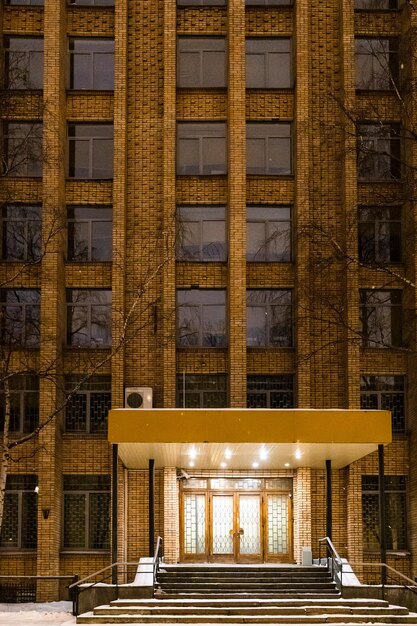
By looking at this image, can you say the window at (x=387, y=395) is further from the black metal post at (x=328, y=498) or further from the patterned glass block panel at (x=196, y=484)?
the patterned glass block panel at (x=196, y=484)

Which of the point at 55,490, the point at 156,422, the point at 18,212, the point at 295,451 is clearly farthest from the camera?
the point at 18,212

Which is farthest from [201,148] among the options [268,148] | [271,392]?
[271,392]

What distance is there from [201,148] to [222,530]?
11557mm

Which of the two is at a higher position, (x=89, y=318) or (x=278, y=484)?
(x=89, y=318)

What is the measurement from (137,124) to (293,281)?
6.82 meters

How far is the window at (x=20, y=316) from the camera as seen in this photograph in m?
31.7

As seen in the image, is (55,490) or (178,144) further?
(178,144)

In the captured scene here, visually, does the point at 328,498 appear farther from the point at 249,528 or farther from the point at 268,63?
the point at 268,63

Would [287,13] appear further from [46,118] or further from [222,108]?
[46,118]

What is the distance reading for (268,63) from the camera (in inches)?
1329

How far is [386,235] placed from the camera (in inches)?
1299

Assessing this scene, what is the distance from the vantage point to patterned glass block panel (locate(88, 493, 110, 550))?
102 ft

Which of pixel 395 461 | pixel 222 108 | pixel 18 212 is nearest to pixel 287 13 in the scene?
pixel 222 108

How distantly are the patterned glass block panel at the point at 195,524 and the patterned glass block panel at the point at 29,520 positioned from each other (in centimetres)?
432
